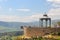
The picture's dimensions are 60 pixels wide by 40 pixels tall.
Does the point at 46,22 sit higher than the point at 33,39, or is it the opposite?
the point at 46,22

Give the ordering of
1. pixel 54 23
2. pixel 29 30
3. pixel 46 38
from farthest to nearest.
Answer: pixel 54 23 < pixel 29 30 < pixel 46 38

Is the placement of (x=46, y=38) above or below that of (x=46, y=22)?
below

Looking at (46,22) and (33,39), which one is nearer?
(33,39)

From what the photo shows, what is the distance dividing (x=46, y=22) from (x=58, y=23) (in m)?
4.20

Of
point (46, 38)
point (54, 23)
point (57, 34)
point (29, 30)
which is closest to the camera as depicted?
point (46, 38)

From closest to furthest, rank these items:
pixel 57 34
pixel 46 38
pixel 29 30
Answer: pixel 46 38
pixel 57 34
pixel 29 30

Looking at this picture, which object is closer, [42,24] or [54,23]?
[42,24]

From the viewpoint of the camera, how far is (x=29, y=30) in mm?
31734

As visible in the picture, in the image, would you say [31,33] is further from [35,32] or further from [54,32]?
[54,32]

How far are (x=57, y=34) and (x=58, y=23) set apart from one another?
6666mm

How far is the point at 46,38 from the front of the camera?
27.5 m

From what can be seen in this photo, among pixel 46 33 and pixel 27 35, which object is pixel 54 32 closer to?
pixel 46 33

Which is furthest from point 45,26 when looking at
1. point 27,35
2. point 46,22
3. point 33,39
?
point 33,39

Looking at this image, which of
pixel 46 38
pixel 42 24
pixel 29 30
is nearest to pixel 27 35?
pixel 29 30
